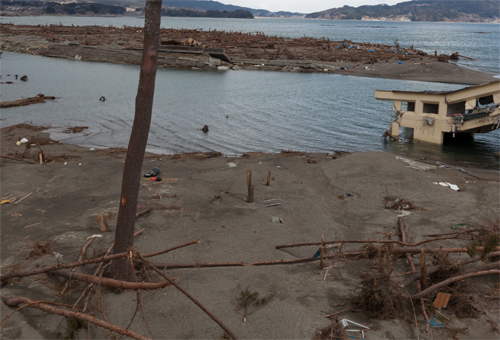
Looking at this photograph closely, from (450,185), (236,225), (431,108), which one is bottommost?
(236,225)

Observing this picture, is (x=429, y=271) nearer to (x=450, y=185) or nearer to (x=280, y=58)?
(x=450, y=185)

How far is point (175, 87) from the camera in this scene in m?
31.5

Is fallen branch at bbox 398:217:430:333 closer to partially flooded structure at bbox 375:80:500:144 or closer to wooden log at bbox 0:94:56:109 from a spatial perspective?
partially flooded structure at bbox 375:80:500:144

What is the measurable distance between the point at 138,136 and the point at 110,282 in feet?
5.85

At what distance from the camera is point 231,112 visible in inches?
941

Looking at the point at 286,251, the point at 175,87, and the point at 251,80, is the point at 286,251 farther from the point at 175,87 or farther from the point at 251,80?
the point at 251,80

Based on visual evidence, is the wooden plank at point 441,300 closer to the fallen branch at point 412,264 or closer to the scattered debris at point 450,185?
the fallen branch at point 412,264

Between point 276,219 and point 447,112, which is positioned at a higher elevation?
point 447,112

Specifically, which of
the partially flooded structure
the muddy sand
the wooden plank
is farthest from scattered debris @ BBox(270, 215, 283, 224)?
the muddy sand

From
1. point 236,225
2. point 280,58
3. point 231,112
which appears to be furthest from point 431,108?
point 280,58

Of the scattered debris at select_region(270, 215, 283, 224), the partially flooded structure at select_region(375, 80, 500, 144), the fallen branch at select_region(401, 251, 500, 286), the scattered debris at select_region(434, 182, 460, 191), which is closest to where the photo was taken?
the fallen branch at select_region(401, 251, 500, 286)

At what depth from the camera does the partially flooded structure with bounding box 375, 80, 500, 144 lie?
53.4ft

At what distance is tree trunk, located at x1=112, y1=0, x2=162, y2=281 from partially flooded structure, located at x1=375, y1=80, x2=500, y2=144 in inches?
573

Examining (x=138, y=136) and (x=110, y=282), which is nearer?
(x=110, y=282)
